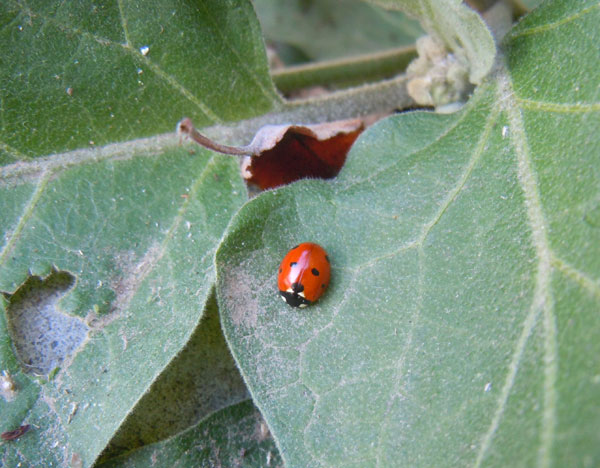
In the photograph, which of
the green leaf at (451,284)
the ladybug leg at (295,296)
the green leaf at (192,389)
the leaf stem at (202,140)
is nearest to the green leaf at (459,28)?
the green leaf at (451,284)

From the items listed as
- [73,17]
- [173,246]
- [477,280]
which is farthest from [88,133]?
[477,280]

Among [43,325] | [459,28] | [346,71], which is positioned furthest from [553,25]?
[43,325]

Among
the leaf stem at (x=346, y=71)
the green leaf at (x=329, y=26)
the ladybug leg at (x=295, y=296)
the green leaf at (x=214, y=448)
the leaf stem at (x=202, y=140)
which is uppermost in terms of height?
the green leaf at (x=329, y=26)

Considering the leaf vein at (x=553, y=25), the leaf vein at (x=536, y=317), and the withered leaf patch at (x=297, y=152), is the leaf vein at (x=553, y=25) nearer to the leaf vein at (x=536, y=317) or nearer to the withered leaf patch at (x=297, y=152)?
the leaf vein at (x=536, y=317)

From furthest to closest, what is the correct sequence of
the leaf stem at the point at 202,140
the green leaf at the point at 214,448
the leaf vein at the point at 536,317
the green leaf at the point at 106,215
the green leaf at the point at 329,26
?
1. the green leaf at the point at 329,26
2. the green leaf at the point at 214,448
3. the green leaf at the point at 106,215
4. the leaf stem at the point at 202,140
5. the leaf vein at the point at 536,317

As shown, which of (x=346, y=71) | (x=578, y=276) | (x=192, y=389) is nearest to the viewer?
(x=578, y=276)

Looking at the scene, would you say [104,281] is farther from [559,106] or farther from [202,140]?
[559,106]
